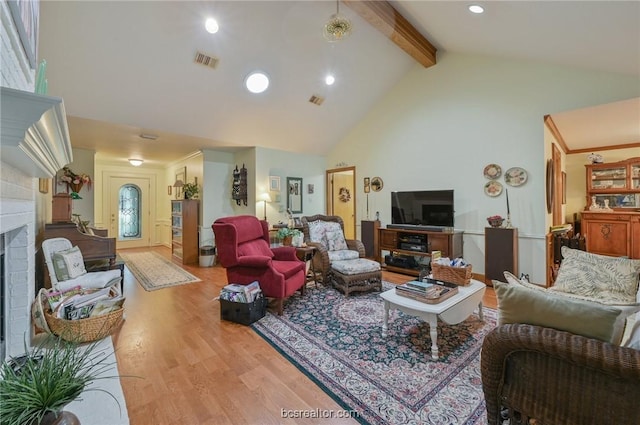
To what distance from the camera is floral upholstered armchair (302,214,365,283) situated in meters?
3.98

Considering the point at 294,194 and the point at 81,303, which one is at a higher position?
the point at 294,194

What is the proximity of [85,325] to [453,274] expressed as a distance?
3.42 meters

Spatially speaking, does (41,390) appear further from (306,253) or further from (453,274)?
(306,253)

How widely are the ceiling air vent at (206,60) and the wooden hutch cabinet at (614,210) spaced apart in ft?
24.3

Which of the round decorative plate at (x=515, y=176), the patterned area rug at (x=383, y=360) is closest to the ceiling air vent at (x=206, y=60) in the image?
the patterned area rug at (x=383, y=360)

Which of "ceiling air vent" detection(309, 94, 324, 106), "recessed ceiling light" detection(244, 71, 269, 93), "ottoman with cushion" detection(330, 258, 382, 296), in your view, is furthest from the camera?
"ceiling air vent" detection(309, 94, 324, 106)

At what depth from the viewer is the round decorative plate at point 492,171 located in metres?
4.17

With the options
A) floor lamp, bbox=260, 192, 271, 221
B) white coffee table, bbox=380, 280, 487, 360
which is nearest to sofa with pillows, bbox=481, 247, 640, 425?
white coffee table, bbox=380, 280, 487, 360

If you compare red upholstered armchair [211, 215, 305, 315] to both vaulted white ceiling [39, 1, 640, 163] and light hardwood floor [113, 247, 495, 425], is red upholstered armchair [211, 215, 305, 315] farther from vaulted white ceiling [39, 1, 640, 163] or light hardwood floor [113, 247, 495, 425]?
vaulted white ceiling [39, 1, 640, 163]

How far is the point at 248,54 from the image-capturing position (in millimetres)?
3920

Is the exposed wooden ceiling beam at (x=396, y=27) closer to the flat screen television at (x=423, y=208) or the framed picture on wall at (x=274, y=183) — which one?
the flat screen television at (x=423, y=208)

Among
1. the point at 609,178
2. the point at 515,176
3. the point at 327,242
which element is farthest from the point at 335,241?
the point at 609,178

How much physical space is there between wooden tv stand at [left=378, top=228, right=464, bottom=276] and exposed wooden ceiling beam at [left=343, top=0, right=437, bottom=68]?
2.87m

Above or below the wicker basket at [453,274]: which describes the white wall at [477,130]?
above
